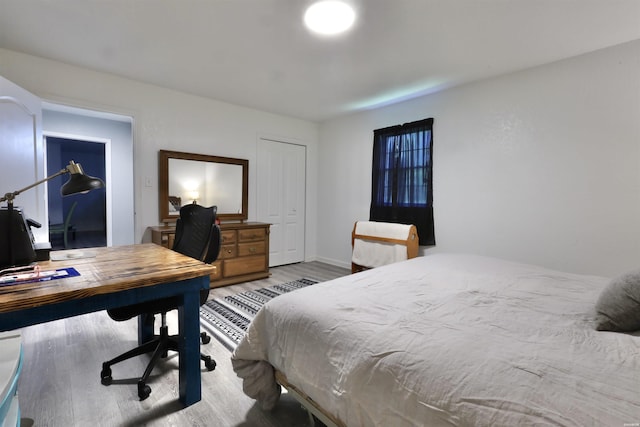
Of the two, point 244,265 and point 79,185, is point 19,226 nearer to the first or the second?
point 79,185

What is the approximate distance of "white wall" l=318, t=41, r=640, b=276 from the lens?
2.33 m

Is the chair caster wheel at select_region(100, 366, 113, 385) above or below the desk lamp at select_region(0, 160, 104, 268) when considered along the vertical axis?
below

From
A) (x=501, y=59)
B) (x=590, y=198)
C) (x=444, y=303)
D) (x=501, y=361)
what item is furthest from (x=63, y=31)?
(x=590, y=198)

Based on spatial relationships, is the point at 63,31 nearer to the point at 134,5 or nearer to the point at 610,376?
the point at 134,5

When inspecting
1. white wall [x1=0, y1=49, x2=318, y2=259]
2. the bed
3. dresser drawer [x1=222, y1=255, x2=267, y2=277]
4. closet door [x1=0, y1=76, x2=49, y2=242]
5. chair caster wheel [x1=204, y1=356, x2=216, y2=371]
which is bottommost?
chair caster wheel [x1=204, y1=356, x2=216, y2=371]

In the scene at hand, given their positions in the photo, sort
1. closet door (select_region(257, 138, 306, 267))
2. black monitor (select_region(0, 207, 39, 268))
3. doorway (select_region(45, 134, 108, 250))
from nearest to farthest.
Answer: black monitor (select_region(0, 207, 39, 268)), closet door (select_region(257, 138, 306, 267)), doorway (select_region(45, 134, 108, 250))

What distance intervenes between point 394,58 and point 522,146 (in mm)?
1530

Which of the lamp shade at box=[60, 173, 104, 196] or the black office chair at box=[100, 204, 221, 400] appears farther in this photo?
the black office chair at box=[100, 204, 221, 400]

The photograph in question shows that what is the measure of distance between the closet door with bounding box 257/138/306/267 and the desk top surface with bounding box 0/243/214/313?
2603mm

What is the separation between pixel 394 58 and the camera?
2604 millimetres

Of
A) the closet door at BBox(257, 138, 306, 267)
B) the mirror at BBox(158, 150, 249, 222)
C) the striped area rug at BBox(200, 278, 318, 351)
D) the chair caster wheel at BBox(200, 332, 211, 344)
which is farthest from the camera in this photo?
the closet door at BBox(257, 138, 306, 267)

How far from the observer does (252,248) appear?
3805 millimetres

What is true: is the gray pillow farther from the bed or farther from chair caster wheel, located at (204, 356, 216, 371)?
chair caster wheel, located at (204, 356, 216, 371)

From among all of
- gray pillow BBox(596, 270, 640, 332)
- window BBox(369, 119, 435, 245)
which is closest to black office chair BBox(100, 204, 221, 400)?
gray pillow BBox(596, 270, 640, 332)
